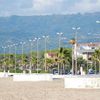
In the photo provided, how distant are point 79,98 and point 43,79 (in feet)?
95.4

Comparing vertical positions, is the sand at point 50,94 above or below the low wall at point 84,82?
below

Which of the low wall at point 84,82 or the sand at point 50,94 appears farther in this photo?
the low wall at point 84,82

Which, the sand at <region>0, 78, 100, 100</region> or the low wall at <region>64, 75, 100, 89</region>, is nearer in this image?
the sand at <region>0, 78, 100, 100</region>

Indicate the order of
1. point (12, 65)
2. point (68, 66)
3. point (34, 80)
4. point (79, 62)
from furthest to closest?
point (12, 65) → point (79, 62) → point (68, 66) → point (34, 80)

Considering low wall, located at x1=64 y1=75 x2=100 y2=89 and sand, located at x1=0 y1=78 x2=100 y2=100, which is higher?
low wall, located at x1=64 y1=75 x2=100 y2=89

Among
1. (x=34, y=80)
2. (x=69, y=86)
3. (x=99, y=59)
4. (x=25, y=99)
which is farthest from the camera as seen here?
(x=99, y=59)

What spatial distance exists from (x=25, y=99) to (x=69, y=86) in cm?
1138

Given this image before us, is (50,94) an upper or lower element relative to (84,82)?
lower

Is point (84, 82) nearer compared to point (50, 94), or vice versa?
point (50, 94)

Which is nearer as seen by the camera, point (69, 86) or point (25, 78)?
point (69, 86)

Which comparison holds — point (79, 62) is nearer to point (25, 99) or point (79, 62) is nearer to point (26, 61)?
point (26, 61)

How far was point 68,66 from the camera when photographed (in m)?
122

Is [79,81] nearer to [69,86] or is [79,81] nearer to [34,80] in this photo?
[69,86]

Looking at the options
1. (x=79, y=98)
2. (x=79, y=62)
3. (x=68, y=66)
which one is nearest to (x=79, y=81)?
(x=79, y=98)
